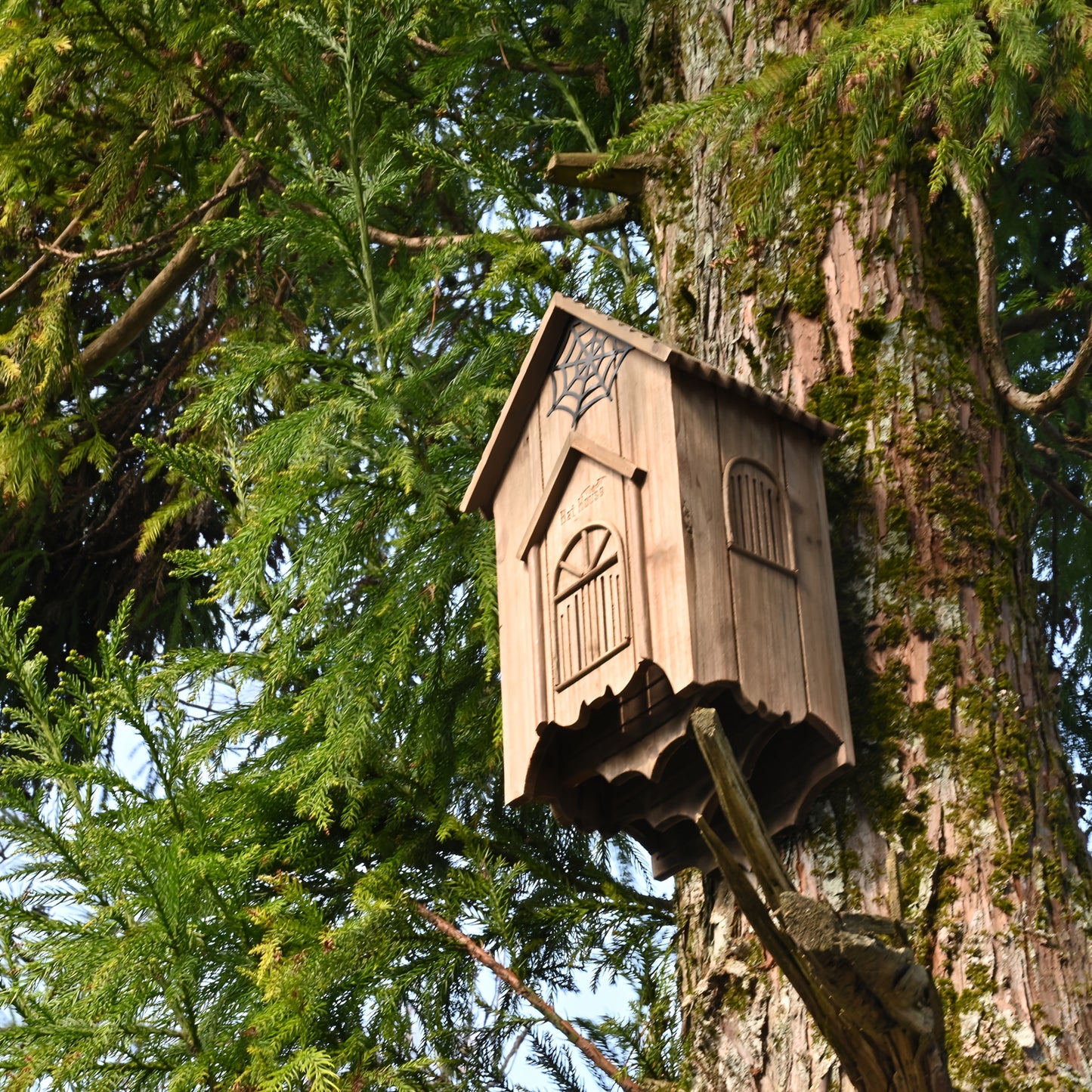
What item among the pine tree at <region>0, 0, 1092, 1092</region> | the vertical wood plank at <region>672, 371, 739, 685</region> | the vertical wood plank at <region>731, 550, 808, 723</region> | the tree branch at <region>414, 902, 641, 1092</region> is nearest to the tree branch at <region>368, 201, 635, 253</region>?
the pine tree at <region>0, 0, 1092, 1092</region>

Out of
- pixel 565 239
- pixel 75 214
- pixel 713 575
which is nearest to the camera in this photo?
pixel 713 575

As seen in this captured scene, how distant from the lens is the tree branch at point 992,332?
100 inches

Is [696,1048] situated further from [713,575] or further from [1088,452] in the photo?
[1088,452]

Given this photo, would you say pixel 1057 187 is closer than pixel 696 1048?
No

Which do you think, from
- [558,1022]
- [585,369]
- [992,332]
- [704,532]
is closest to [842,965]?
[704,532]

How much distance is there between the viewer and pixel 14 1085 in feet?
8.73

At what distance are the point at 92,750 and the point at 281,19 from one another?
5.93 feet

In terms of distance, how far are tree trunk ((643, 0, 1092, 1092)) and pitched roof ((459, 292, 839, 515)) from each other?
0.65 feet

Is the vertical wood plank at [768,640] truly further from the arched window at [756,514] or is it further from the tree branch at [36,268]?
the tree branch at [36,268]

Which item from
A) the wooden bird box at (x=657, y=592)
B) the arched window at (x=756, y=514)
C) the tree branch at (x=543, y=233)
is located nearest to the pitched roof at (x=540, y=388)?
the wooden bird box at (x=657, y=592)

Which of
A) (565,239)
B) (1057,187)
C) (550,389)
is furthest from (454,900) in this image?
(1057,187)

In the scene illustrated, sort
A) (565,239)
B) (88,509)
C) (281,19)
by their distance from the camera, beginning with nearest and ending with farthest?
1. (281,19)
2. (565,239)
3. (88,509)

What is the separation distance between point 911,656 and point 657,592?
50 cm

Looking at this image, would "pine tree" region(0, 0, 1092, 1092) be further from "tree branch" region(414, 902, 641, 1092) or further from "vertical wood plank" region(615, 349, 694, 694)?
"vertical wood plank" region(615, 349, 694, 694)
